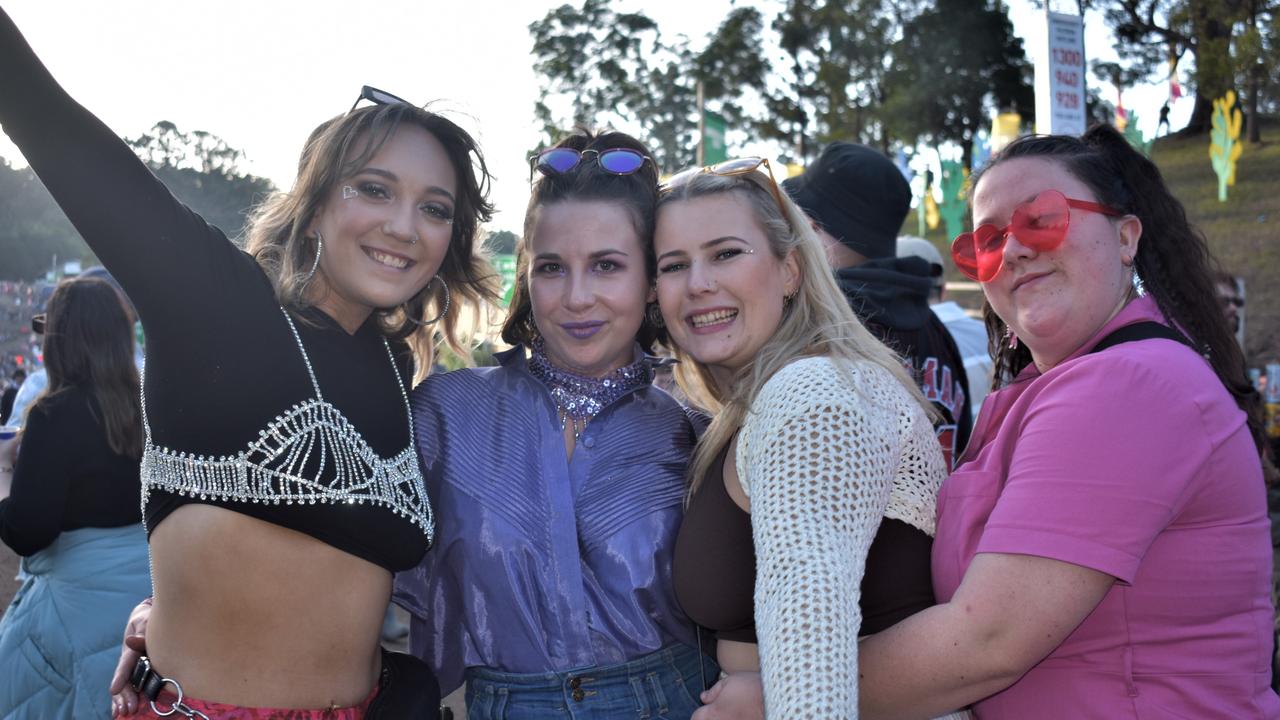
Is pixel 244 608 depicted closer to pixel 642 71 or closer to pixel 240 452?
pixel 240 452

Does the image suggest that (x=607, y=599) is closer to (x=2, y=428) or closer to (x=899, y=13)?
(x=2, y=428)

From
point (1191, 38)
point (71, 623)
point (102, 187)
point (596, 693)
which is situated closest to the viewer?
point (102, 187)

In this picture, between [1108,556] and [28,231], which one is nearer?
[1108,556]

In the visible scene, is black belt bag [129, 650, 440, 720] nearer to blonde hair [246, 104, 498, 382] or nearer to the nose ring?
blonde hair [246, 104, 498, 382]

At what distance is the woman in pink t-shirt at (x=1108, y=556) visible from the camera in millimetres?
1492

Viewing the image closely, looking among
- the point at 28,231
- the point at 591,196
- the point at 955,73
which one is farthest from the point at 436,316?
the point at 955,73

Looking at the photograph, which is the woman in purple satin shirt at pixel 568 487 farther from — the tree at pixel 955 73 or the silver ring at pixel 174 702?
the tree at pixel 955 73

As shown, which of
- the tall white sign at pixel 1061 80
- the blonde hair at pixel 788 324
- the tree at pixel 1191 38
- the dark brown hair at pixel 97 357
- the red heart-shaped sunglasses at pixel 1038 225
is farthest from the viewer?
the tree at pixel 1191 38

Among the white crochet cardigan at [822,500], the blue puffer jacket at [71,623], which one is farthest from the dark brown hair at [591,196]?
the blue puffer jacket at [71,623]

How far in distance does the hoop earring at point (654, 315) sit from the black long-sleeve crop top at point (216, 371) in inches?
32.7

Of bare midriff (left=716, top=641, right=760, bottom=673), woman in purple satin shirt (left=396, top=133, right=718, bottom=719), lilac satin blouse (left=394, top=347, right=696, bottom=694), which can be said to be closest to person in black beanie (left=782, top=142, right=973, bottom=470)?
woman in purple satin shirt (left=396, top=133, right=718, bottom=719)

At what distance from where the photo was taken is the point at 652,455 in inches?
92.2

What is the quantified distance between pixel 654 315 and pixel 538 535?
2.52ft

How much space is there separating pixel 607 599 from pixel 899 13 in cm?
3432
